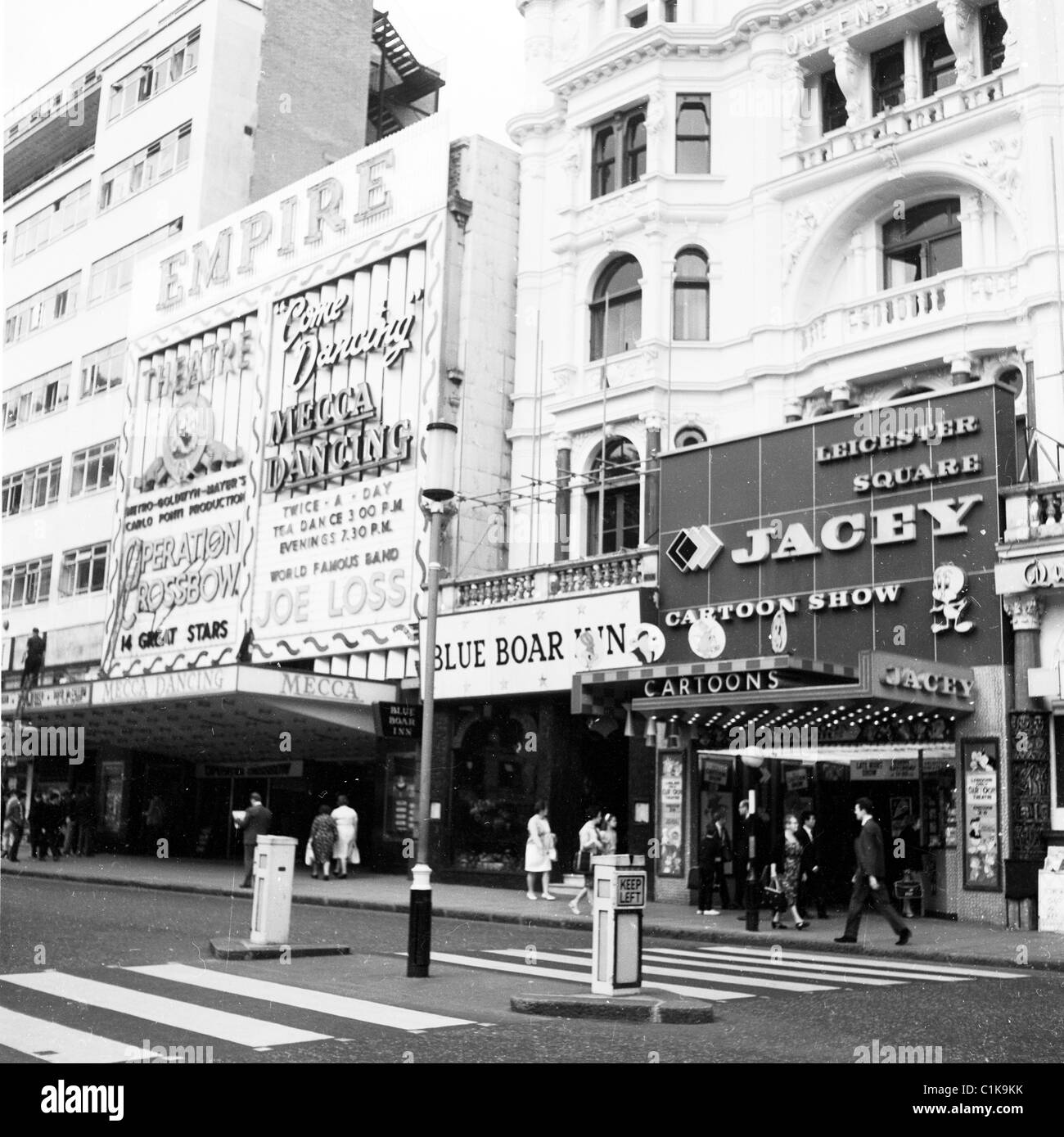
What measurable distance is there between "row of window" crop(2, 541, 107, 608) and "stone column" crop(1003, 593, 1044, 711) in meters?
28.2

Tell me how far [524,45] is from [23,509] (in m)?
24.5

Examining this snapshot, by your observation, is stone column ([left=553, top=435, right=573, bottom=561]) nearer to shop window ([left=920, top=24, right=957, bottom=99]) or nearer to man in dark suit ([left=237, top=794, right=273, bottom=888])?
man in dark suit ([left=237, top=794, right=273, bottom=888])

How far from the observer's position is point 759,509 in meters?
24.4

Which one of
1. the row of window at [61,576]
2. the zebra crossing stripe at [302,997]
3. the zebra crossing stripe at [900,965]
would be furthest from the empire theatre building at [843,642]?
the row of window at [61,576]

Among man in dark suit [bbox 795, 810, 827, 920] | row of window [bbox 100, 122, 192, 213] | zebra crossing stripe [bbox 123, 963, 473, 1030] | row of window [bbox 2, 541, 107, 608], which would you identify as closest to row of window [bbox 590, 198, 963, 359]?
man in dark suit [bbox 795, 810, 827, 920]

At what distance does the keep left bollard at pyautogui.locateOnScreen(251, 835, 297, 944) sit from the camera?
47.5 feet

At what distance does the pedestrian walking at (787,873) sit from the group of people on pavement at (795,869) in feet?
0.04

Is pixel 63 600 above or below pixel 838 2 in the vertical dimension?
below

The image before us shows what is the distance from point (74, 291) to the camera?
4666 cm

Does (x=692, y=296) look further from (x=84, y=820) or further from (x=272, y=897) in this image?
(x=84, y=820)

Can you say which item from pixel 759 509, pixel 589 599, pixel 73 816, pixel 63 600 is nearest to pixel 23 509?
pixel 63 600

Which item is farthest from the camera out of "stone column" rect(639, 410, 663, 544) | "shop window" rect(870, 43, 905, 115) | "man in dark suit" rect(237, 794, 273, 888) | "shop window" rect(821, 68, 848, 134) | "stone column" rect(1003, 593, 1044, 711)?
"shop window" rect(821, 68, 848, 134)

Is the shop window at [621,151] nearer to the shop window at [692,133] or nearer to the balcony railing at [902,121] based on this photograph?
the shop window at [692,133]
